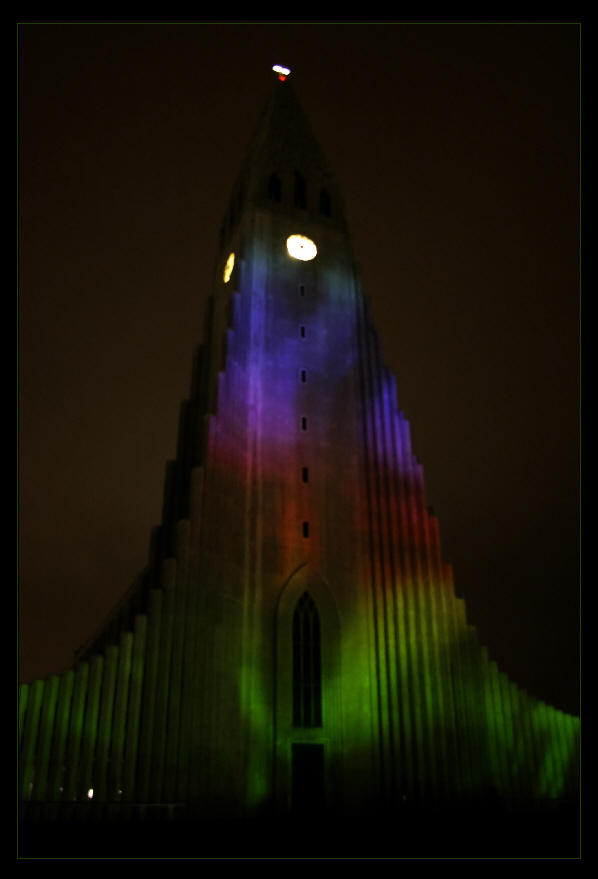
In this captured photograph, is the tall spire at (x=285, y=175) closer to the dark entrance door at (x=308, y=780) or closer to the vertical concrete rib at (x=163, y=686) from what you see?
the vertical concrete rib at (x=163, y=686)

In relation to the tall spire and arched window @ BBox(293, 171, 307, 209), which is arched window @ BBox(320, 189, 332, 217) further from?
arched window @ BBox(293, 171, 307, 209)

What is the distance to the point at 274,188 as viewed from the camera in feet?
115

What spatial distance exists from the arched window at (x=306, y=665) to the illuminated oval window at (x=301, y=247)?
16.5 m

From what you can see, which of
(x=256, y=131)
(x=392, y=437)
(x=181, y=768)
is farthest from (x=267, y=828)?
(x=256, y=131)

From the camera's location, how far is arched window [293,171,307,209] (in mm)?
35281

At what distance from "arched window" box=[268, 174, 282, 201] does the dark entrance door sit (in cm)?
2542

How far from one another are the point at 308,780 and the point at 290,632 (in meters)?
4.78

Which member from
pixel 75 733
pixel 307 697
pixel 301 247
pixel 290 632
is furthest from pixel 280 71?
pixel 75 733

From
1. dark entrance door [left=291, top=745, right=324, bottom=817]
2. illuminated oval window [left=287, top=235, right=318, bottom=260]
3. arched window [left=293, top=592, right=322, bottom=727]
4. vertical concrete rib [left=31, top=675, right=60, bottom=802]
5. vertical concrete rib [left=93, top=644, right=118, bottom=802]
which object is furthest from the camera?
illuminated oval window [left=287, top=235, right=318, bottom=260]

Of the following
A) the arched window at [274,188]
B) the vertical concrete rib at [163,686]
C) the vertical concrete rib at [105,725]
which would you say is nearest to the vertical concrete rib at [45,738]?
the vertical concrete rib at [105,725]

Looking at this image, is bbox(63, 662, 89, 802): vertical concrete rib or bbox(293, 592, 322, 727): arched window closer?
bbox(63, 662, 89, 802): vertical concrete rib

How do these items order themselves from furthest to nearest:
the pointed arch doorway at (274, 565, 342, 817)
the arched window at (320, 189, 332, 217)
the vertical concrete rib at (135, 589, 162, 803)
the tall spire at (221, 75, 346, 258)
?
the arched window at (320, 189, 332, 217)
the tall spire at (221, 75, 346, 258)
the pointed arch doorway at (274, 565, 342, 817)
the vertical concrete rib at (135, 589, 162, 803)

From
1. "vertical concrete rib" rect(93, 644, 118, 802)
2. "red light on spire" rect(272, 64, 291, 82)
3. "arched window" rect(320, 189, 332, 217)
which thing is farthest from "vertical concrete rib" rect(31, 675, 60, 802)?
"red light on spire" rect(272, 64, 291, 82)

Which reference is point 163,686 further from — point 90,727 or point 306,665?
point 306,665
